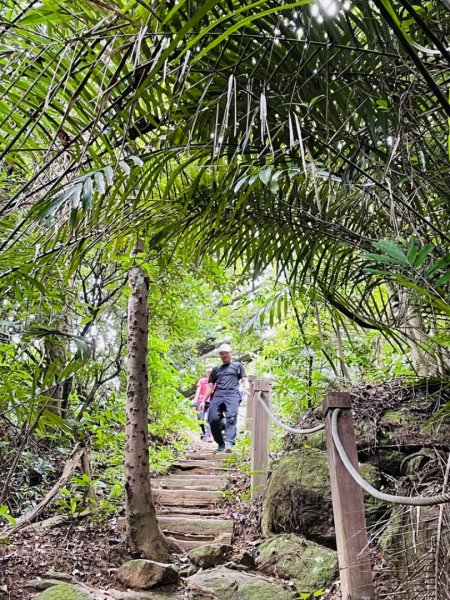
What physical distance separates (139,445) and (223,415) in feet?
9.84

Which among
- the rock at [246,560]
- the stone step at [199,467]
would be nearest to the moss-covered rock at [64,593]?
the rock at [246,560]

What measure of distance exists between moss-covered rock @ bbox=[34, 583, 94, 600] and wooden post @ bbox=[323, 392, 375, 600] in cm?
133

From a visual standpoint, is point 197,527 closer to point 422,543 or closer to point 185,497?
point 185,497

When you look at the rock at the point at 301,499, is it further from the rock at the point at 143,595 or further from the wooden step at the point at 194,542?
the rock at the point at 143,595

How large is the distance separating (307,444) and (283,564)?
96cm

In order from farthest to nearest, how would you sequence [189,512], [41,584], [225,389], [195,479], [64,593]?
[225,389] → [195,479] → [189,512] → [41,584] → [64,593]

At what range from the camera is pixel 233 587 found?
2.86m

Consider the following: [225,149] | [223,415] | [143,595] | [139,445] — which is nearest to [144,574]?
[143,595]

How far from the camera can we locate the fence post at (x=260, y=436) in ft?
14.4

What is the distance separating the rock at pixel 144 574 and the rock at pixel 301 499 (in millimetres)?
847

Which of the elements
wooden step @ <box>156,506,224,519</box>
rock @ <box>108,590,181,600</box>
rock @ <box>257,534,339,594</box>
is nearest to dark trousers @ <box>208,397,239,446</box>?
wooden step @ <box>156,506,224,519</box>

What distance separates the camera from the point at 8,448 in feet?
11.6

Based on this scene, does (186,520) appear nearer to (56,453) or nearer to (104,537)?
(104,537)

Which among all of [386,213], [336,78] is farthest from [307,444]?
[336,78]
